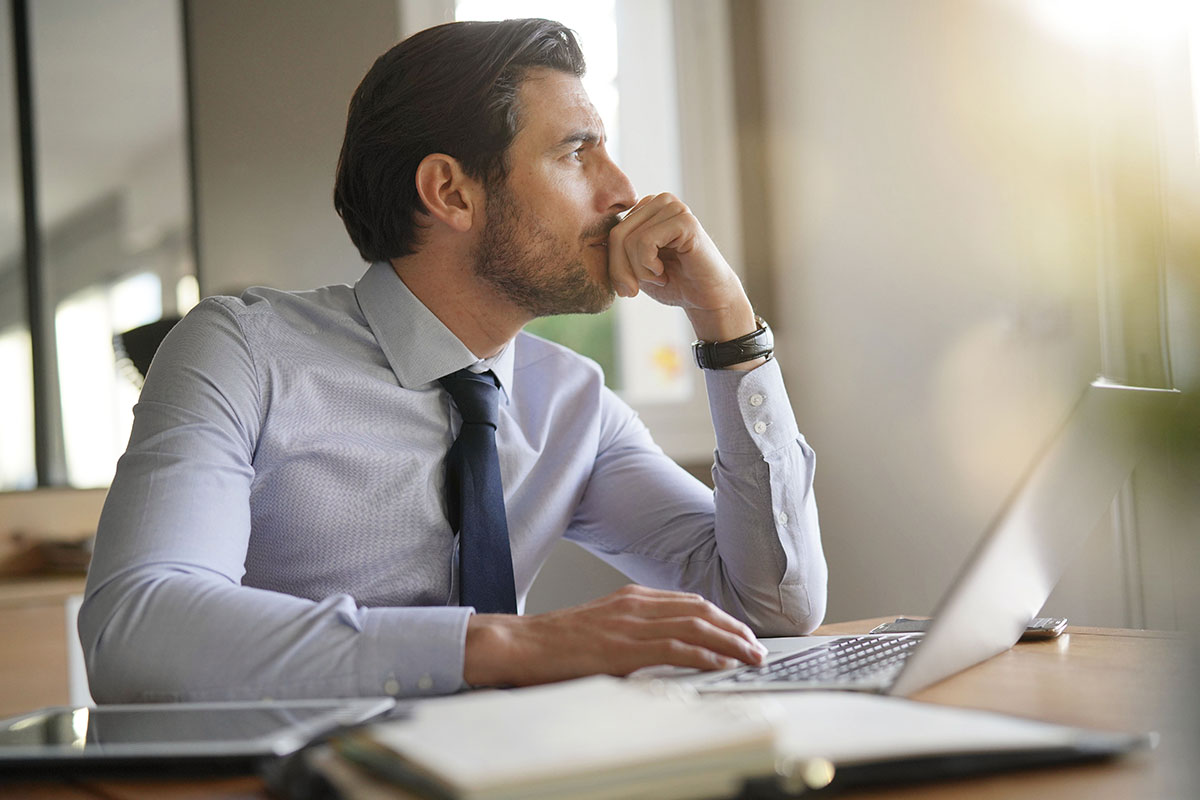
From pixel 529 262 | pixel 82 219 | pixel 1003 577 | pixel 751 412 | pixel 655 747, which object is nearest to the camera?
pixel 655 747

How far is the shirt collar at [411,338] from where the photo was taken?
54.1 inches

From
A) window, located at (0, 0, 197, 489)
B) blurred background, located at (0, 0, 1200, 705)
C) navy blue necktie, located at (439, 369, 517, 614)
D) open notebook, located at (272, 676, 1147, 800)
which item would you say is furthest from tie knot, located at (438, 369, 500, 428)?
window, located at (0, 0, 197, 489)

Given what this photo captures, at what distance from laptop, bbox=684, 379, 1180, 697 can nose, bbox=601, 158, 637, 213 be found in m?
0.76

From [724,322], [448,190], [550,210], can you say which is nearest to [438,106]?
[448,190]

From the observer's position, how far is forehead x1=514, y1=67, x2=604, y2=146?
5.03 ft

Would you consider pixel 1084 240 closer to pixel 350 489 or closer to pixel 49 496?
pixel 350 489

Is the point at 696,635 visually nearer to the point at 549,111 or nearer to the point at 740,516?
the point at 740,516

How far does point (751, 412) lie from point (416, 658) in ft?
2.09

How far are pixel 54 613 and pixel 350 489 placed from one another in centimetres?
144

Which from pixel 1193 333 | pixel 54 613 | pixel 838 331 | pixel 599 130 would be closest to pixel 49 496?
pixel 54 613

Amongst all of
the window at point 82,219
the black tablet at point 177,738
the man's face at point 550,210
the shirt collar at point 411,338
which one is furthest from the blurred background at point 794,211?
the black tablet at point 177,738

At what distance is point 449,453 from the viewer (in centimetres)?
131

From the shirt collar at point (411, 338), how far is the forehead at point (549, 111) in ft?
0.96

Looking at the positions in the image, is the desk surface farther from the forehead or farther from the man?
the forehead
